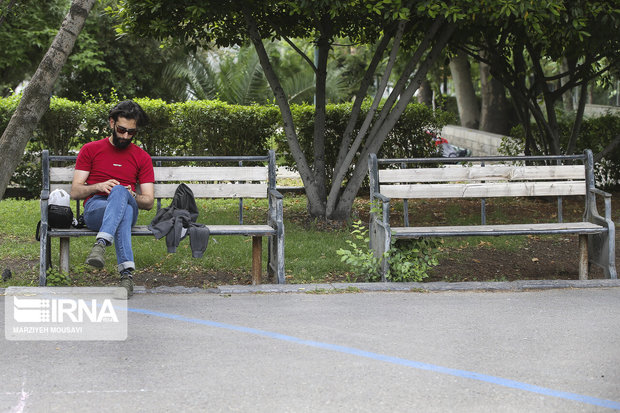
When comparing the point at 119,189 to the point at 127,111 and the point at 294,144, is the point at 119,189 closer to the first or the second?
the point at 127,111

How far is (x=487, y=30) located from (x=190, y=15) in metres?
4.46

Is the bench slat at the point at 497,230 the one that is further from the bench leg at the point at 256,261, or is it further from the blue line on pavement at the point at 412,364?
the blue line on pavement at the point at 412,364

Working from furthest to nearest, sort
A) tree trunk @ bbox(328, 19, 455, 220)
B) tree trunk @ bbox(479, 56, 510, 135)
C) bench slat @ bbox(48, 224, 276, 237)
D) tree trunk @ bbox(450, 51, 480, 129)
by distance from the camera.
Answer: tree trunk @ bbox(450, 51, 480, 129) < tree trunk @ bbox(479, 56, 510, 135) < tree trunk @ bbox(328, 19, 455, 220) < bench slat @ bbox(48, 224, 276, 237)

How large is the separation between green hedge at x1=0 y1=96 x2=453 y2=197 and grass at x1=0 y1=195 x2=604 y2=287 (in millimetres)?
1021

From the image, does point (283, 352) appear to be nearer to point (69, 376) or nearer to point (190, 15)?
point (69, 376)

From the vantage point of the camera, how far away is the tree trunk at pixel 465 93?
87.7 ft

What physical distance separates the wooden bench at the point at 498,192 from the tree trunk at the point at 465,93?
→ 61.0ft

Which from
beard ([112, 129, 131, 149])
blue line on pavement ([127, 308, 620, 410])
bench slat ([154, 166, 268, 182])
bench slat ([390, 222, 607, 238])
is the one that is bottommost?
blue line on pavement ([127, 308, 620, 410])

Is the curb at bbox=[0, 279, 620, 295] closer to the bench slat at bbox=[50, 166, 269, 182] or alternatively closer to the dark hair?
the bench slat at bbox=[50, 166, 269, 182]

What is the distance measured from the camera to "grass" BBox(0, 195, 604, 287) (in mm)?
7750

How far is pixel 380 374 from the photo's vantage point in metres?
4.86

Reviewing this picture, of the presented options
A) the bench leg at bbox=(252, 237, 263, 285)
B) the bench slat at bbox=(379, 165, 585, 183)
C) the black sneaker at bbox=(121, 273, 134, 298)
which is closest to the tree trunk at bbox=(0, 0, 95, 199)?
the black sneaker at bbox=(121, 273, 134, 298)

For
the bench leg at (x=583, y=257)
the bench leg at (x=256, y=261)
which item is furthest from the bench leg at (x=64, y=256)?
the bench leg at (x=583, y=257)

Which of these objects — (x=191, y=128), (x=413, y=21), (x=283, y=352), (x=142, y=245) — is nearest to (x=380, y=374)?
(x=283, y=352)
